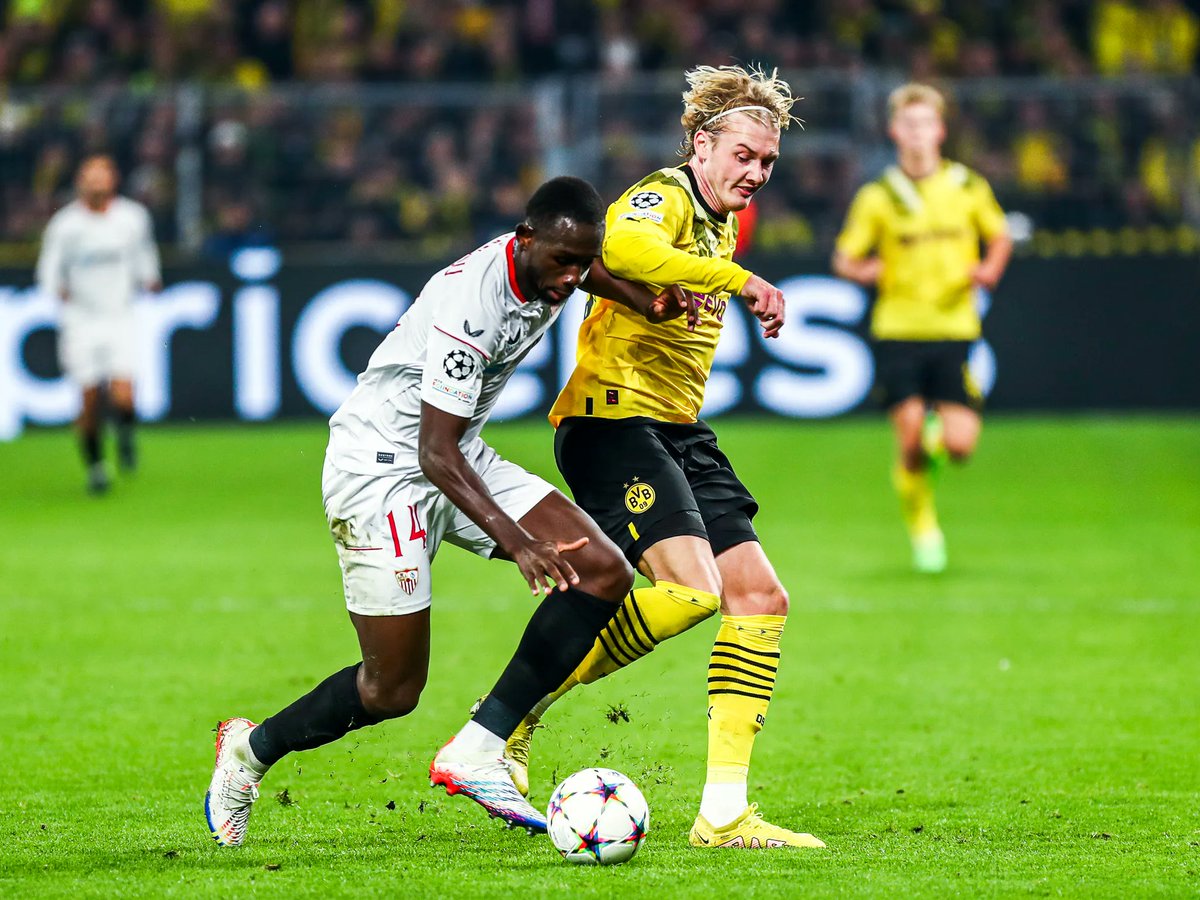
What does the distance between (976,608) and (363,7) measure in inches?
467

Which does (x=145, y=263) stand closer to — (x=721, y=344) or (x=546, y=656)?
(x=721, y=344)

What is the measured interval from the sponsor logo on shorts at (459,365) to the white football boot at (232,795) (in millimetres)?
1232

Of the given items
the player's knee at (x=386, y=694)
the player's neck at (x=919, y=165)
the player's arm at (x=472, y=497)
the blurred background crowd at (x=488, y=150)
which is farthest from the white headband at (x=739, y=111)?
the blurred background crowd at (x=488, y=150)

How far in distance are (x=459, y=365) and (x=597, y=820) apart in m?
1.19

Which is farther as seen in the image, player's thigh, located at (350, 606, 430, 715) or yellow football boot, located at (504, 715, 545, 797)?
yellow football boot, located at (504, 715, 545, 797)

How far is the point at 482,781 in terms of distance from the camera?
486 cm

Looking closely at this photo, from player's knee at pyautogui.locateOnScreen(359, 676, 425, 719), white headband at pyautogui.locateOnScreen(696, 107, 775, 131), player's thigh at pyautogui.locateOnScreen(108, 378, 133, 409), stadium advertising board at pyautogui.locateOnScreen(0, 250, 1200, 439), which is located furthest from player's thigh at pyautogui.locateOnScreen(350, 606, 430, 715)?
stadium advertising board at pyautogui.locateOnScreen(0, 250, 1200, 439)

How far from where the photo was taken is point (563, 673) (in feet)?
16.4

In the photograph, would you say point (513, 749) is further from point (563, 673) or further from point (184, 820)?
point (184, 820)

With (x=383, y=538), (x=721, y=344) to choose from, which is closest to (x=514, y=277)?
(x=383, y=538)

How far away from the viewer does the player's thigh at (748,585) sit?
5215mm

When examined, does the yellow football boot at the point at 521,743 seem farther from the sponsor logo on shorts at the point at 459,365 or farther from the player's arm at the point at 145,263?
the player's arm at the point at 145,263

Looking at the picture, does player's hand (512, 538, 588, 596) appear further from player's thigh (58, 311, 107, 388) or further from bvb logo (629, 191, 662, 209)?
player's thigh (58, 311, 107, 388)

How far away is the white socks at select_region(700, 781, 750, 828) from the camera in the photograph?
192 inches
